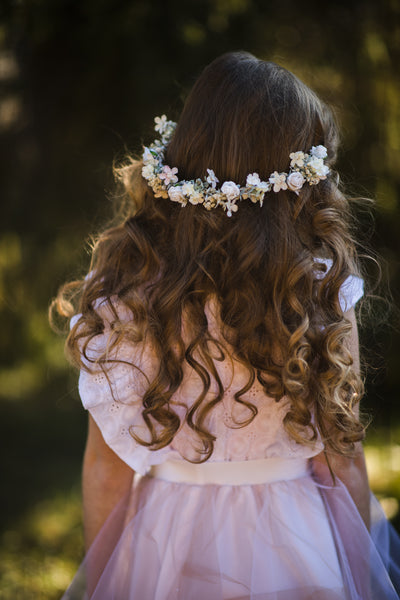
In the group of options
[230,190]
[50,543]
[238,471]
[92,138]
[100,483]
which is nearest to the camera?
[230,190]

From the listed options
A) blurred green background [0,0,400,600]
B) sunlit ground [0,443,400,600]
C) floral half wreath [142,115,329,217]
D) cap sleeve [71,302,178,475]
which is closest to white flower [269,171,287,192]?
floral half wreath [142,115,329,217]

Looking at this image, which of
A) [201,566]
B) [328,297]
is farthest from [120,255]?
[201,566]

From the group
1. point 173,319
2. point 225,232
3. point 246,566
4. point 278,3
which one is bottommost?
point 246,566

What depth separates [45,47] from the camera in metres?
2.44

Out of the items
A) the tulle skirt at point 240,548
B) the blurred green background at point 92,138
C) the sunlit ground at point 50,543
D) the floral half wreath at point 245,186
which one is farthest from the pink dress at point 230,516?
the sunlit ground at point 50,543

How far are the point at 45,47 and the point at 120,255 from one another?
1.81 metres

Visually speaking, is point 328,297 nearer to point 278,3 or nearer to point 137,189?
point 137,189

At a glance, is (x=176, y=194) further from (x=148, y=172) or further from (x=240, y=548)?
(x=240, y=548)

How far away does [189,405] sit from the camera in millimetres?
1046

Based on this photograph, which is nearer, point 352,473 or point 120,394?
point 120,394

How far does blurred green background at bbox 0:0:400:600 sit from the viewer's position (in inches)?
86.7

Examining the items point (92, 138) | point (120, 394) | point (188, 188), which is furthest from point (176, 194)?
point (92, 138)

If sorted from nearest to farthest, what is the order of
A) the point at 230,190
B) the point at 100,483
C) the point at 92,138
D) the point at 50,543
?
the point at 230,190
the point at 100,483
the point at 50,543
the point at 92,138

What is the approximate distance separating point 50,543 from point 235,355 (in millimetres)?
1726
